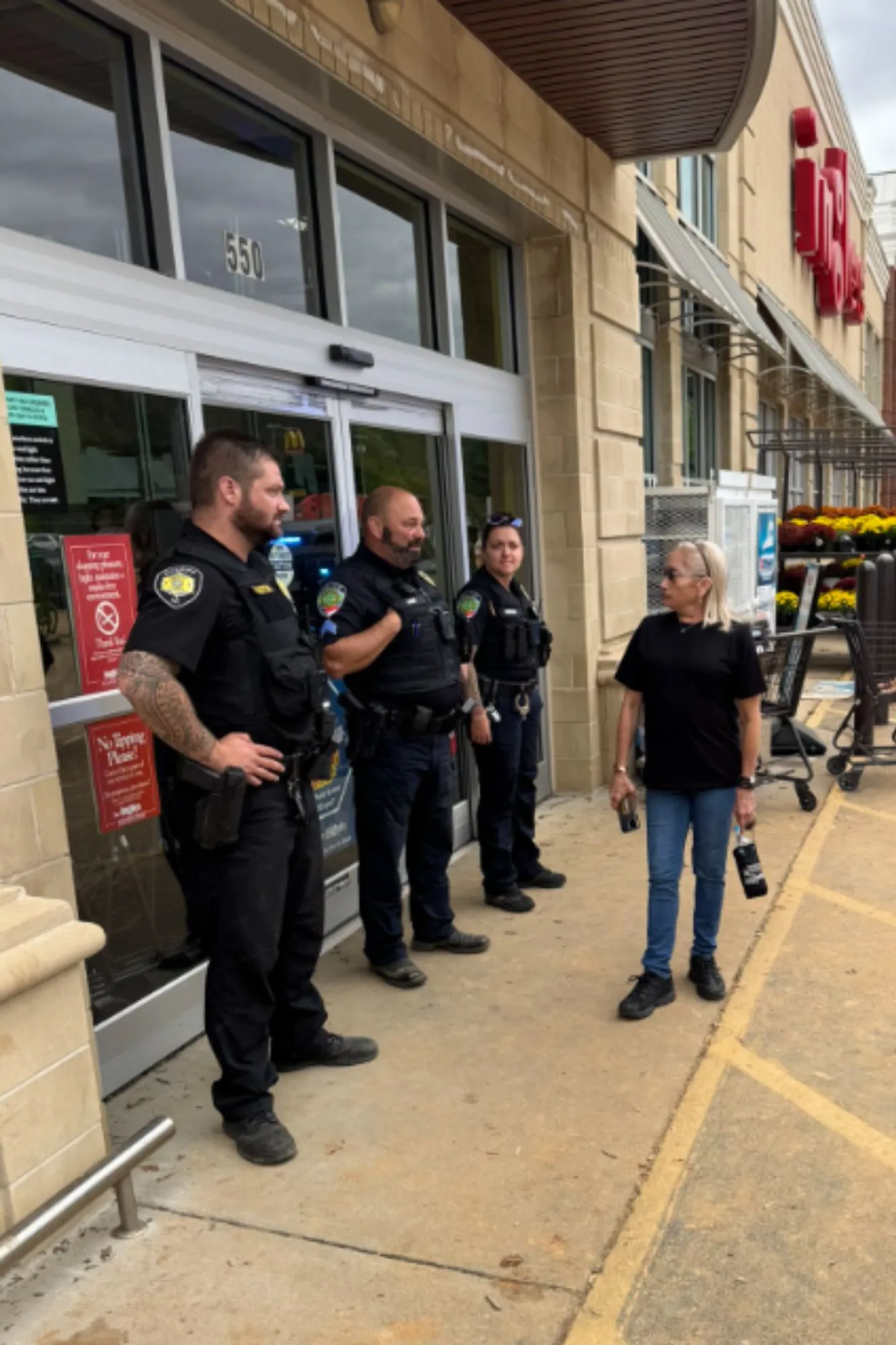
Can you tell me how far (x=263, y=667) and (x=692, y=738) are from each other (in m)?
1.71

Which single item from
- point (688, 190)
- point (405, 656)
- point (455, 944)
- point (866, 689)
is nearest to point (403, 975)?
point (455, 944)

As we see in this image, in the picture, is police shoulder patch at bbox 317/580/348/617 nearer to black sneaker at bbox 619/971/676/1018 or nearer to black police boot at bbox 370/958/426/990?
black police boot at bbox 370/958/426/990

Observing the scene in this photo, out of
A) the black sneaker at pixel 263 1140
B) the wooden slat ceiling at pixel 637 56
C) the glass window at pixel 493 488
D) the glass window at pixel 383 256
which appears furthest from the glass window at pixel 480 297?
the black sneaker at pixel 263 1140

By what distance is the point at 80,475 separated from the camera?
340 centimetres

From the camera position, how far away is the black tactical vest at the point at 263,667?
2.96 meters

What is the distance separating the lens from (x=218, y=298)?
4047 millimetres

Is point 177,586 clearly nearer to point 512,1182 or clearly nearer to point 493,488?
point 512,1182

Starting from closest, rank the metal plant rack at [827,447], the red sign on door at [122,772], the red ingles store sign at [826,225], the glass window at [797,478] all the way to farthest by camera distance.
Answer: the red sign on door at [122,772]
the metal plant rack at [827,447]
the red ingles store sign at [826,225]
the glass window at [797,478]

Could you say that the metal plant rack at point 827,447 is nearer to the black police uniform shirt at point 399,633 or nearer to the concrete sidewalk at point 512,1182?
the black police uniform shirt at point 399,633

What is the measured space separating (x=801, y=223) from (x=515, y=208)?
16.3 m

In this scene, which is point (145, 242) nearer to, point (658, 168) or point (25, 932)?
point (25, 932)

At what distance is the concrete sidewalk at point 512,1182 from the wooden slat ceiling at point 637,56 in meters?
4.70

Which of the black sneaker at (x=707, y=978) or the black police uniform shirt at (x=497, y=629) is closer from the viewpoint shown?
the black sneaker at (x=707, y=978)

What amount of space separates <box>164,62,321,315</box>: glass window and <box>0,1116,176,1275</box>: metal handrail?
3118mm
